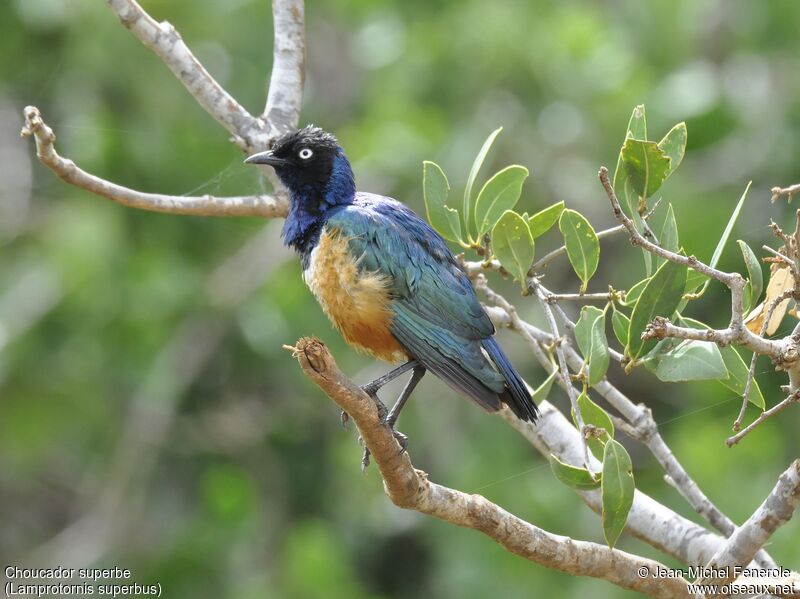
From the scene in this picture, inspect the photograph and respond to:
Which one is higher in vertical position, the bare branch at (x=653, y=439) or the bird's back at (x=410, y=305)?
the bird's back at (x=410, y=305)

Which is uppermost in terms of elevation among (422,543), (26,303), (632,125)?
(632,125)

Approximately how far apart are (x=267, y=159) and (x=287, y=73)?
41 centimetres

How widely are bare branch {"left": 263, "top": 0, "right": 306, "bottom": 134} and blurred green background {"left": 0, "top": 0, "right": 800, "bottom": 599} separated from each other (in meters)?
2.74

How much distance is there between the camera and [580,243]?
343 cm

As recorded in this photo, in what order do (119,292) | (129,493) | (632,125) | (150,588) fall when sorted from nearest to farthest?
(632,125) → (150,588) → (119,292) → (129,493)

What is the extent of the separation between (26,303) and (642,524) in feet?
16.6

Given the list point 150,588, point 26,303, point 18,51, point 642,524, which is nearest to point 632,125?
point 642,524

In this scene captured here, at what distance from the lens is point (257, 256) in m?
7.95

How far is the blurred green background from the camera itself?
23.9 feet

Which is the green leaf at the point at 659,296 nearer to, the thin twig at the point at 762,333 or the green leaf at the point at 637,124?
the thin twig at the point at 762,333

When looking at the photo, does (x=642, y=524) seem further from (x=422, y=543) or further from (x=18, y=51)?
(x=18, y=51)

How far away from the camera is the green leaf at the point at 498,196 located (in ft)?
11.9

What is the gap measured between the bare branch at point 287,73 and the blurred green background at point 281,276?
108 inches

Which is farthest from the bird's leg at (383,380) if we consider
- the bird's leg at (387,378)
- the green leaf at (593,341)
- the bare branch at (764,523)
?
the bare branch at (764,523)
